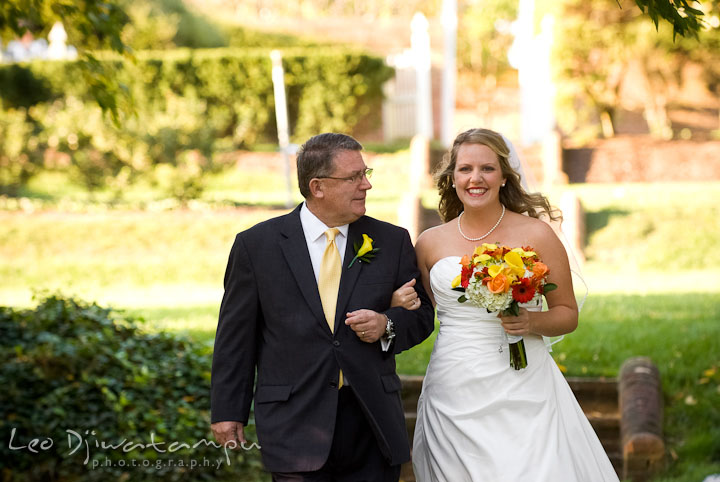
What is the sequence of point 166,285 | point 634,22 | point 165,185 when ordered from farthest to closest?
point 634,22 → point 165,185 → point 166,285

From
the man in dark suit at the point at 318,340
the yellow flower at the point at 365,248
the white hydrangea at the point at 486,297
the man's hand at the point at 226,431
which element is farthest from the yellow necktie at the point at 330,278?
the white hydrangea at the point at 486,297

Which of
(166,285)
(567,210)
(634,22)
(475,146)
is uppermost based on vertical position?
(634,22)

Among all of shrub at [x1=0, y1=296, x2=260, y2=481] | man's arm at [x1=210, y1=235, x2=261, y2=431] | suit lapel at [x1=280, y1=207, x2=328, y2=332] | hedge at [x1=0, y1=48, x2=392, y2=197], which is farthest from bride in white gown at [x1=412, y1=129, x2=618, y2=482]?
hedge at [x1=0, y1=48, x2=392, y2=197]

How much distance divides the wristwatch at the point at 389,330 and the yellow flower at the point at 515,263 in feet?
1.89

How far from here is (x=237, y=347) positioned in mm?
3734

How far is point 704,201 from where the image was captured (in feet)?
49.9

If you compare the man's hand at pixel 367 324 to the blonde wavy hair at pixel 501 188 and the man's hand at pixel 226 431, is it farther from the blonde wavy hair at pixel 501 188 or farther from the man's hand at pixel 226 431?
the blonde wavy hair at pixel 501 188

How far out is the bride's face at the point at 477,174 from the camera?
421 cm

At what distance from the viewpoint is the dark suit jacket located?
11.9 ft

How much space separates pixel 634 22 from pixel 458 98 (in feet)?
47.1

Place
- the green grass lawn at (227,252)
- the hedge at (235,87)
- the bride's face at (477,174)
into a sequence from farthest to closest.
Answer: the hedge at (235,87), the green grass lawn at (227,252), the bride's face at (477,174)

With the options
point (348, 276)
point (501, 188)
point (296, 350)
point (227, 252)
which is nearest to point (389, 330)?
point (348, 276)

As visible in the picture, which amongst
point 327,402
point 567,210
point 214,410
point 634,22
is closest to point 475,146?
point 327,402

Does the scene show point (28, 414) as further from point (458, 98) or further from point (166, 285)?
point (458, 98)
